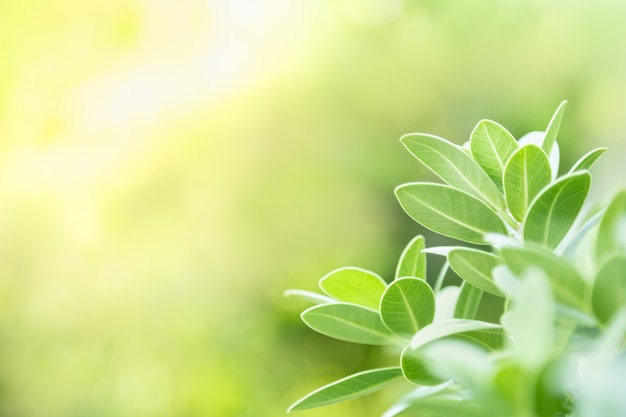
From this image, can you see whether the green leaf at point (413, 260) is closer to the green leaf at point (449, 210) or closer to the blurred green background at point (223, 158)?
the green leaf at point (449, 210)

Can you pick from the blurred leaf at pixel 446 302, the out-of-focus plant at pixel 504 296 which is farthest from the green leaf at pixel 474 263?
the blurred leaf at pixel 446 302

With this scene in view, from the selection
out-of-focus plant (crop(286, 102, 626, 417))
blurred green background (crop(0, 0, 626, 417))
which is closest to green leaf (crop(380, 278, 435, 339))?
out-of-focus plant (crop(286, 102, 626, 417))

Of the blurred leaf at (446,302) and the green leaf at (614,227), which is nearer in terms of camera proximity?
the green leaf at (614,227)

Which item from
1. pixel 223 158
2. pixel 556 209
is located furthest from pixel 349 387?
pixel 223 158

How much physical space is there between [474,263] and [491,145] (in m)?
0.08

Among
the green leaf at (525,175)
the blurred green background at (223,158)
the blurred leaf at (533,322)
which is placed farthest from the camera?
the blurred green background at (223,158)

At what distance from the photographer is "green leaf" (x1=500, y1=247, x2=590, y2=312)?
0.19 m

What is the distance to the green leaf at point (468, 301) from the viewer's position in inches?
13.1

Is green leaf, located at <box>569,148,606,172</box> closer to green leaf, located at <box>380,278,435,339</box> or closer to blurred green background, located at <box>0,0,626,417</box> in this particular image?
green leaf, located at <box>380,278,435,339</box>

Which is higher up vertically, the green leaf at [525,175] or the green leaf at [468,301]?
the green leaf at [525,175]

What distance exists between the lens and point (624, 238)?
21cm

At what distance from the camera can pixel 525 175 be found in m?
0.28

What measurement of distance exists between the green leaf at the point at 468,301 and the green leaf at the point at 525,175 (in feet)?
0.20

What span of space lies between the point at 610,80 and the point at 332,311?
1.86 m
